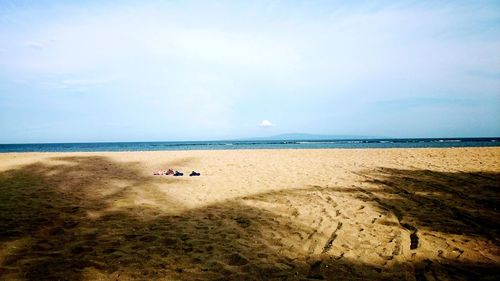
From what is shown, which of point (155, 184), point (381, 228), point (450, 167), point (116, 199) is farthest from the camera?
point (450, 167)

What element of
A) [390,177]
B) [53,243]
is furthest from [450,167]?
[53,243]

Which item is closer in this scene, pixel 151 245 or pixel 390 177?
pixel 151 245

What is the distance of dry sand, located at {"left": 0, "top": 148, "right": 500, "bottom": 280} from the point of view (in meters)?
3.97

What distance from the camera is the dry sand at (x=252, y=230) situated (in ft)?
13.0

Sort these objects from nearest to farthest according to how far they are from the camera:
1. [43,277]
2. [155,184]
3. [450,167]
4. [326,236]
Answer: [43,277] → [326,236] → [155,184] → [450,167]

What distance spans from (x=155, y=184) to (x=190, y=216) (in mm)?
3916

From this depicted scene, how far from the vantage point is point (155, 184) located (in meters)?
9.84

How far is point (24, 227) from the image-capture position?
5402 mm

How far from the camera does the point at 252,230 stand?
5.58 metres

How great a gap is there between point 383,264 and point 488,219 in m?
3.44

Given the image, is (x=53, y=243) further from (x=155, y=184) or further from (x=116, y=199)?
(x=155, y=184)

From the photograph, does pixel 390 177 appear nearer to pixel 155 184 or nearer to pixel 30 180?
pixel 155 184

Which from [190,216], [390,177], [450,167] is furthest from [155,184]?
[450,167]

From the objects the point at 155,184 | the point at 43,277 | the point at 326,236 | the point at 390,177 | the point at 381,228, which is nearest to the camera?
the point at 43,277
